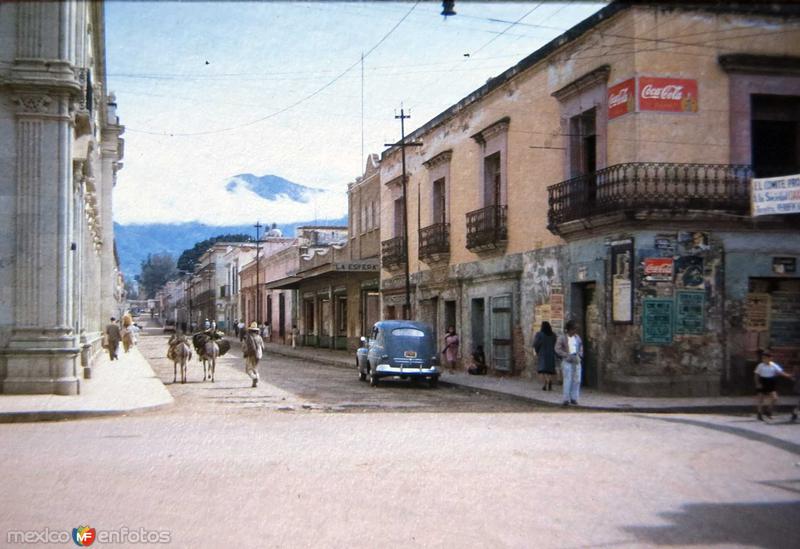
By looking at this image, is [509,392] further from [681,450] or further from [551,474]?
[551,474]

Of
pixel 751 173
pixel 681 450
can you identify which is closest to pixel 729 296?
pixel 751 173

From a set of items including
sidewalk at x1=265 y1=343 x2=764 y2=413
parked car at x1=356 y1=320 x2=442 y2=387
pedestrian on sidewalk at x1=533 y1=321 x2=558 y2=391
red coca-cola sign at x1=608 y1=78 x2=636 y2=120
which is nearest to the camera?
sidewalk at x1=265 y1=343 x2=764 y2=413

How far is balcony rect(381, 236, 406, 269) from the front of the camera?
32.2 metres

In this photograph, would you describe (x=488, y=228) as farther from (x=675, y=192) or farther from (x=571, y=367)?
(x=571, y=367)

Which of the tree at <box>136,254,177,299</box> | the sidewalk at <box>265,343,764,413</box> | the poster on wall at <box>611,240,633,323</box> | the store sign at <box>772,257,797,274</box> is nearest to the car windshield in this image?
the sidewalk at <box>265,343,764,413</box>

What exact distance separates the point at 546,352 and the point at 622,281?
2.69 metres

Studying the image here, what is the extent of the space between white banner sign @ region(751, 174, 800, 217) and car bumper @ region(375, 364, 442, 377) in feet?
27.6

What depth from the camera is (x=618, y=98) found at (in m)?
17.8

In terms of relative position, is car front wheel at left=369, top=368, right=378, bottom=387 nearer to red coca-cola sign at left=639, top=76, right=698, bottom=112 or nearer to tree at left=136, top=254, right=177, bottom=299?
red coca-cola sign at left=639, top=76, right=698, bottom=112

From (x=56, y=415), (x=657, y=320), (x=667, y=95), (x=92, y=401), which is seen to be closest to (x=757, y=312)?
(x=657, y=320)

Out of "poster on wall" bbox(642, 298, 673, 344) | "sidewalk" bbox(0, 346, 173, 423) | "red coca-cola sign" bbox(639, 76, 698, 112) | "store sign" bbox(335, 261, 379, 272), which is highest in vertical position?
"red coca-cola sign" bbox(639, 76, 698, 112)

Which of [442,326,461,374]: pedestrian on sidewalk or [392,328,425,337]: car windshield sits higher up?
[392,328,425,337]: car windshield

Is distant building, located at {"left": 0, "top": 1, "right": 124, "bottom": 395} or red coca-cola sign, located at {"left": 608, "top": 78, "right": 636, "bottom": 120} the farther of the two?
red coca-cola sign, located at {"left": 608, "top": 78, "right": 636, "bottom": 120}

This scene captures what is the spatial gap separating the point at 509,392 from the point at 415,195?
13.8 meters
